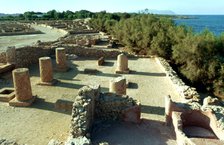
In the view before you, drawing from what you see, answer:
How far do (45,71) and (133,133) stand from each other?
8266 mm

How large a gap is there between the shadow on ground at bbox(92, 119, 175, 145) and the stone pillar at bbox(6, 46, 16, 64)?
11515 millimetres

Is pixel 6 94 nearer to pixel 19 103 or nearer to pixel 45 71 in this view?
pixel 19 103

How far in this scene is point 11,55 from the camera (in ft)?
65.5

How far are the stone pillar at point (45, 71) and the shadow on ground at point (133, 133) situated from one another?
22.2 feet

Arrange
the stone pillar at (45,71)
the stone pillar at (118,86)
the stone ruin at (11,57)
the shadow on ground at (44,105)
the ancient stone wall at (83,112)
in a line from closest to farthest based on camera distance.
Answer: the ancient stone wall at (83,112)
the shadow on ground at (44,105)
the stone pillar at (118,86)
the stone pillar at (45,71)
the stone ruin at (11,57)

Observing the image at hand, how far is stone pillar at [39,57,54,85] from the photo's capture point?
16781mm

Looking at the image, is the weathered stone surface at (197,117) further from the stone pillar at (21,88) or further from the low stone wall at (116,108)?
the stone pillar at (21,88)

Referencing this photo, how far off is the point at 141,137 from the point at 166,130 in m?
1.26

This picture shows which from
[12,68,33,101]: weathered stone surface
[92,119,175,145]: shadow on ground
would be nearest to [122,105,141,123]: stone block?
[92,119,175,145]: shadow on ground

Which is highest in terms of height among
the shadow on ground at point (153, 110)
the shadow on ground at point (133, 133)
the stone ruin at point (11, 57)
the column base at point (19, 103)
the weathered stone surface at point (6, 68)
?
the stone ruin at point (11, 57)

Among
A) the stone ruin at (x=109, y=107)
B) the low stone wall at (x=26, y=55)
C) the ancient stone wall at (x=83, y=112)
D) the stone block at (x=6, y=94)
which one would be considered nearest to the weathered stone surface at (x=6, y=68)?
the low stone wall at (x=26, y=55)

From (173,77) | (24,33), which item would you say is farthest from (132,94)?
(24,33)

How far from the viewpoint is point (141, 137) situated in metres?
10.5

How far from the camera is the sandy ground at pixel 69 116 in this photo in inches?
418
